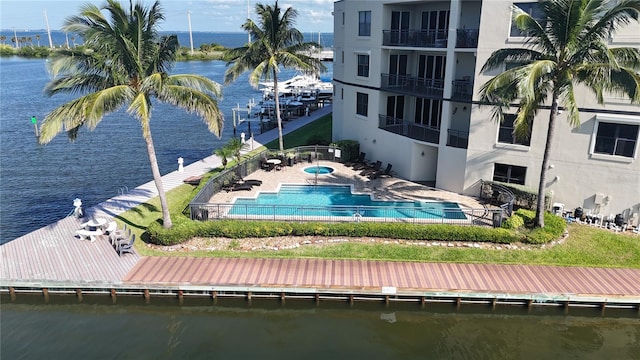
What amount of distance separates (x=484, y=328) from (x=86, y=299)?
15.4 meters

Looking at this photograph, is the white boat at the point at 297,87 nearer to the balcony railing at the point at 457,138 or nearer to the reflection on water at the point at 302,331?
the balcony railing at the point at 457,138

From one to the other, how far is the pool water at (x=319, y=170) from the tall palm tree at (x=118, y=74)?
12.4m

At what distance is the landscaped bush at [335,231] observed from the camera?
20547mm

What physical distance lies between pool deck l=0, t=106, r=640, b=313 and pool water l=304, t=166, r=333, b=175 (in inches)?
481

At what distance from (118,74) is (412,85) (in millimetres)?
18880

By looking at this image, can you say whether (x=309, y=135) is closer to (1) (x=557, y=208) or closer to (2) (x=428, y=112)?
(2) (x=428, y=112)

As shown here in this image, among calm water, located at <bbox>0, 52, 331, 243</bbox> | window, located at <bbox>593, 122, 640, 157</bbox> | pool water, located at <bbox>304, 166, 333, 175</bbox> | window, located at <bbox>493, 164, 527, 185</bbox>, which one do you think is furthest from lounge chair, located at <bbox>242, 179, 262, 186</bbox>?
window, located at <bbox>593, 122, 640, 157</bbox>

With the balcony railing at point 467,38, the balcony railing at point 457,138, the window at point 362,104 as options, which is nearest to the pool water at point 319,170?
the window at point 362,104

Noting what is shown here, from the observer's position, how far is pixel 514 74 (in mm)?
18438

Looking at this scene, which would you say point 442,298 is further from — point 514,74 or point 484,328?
point 514,74

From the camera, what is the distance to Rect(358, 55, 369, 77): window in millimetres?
32000

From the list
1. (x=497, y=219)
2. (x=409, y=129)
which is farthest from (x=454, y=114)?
(x=497, y=219)

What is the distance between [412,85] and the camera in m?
30.3

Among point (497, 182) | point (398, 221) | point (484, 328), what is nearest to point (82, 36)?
point (398, 221)
